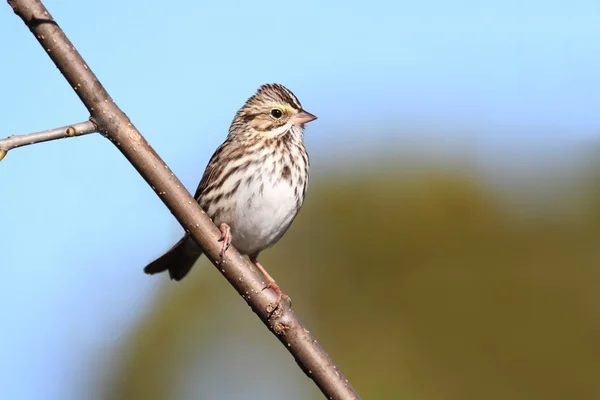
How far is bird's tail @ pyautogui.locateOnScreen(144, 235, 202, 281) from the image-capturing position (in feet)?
22.3

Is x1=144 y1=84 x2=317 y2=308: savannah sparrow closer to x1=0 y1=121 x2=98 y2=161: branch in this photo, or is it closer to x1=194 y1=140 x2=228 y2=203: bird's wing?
x1=194 y1=140 x2=228 y2=203: bird's wing

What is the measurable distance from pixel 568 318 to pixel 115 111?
10915 millimetres

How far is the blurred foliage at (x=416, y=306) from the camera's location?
41.4 ft

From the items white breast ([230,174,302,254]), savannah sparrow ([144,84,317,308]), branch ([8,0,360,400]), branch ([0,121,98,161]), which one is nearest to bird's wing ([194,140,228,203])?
savannah sparrow ([144,84,317,308])

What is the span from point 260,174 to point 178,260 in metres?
1.27

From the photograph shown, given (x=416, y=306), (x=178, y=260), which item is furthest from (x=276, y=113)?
(x=416, y=306)

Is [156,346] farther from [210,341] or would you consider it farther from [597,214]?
[597,214]

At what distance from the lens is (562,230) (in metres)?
15.1

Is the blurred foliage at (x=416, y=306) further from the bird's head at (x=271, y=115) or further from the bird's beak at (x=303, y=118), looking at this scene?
the bird's beak at (x=303, y=118)

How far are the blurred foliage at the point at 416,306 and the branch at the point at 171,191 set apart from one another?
819 cm

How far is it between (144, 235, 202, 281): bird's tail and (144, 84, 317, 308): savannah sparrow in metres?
0.47

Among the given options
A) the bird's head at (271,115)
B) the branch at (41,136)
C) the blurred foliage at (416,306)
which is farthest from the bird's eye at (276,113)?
the blurred foliage at (416,306)

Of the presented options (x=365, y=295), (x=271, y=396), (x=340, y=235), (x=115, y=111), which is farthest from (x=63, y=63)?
(x=340, y=235)

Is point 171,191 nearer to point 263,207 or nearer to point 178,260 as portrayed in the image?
point 263,207
